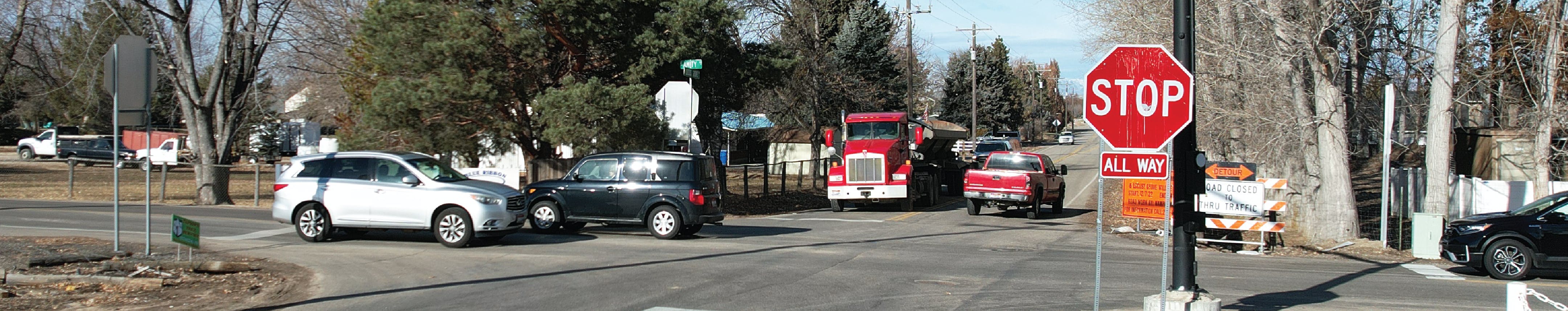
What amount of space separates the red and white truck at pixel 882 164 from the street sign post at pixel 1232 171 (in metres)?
8.91

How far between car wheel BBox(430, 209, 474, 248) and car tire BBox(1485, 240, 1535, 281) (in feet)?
43.0

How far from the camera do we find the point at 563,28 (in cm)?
2247

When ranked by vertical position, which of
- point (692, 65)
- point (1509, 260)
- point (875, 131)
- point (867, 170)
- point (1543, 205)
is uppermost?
point (692, 65)

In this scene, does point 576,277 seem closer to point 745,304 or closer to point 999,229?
point 745,304

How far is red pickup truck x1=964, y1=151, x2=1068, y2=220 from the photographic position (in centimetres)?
2312

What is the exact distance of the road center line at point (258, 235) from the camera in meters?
15.2

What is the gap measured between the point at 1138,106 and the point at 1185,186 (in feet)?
3.63

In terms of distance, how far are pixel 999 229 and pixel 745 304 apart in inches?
459

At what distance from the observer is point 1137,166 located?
7.19 metres

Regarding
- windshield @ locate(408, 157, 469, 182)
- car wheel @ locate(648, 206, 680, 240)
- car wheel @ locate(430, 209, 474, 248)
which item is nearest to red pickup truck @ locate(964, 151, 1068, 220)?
car wheel @ locate(648, 206, 680, 240)

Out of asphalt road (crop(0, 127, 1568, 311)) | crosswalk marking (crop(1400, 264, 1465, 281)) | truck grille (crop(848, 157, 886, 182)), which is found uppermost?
truck grille (crop(848, 157, 886, 182))

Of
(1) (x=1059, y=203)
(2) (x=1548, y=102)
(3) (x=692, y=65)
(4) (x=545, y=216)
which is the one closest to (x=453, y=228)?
(4) (x=545, y=216)

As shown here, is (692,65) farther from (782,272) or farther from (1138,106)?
(1138,106)

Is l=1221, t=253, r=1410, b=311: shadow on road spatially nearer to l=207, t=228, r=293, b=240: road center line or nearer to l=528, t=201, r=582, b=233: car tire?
l=528, t=201, r=582, b=233: car tire
